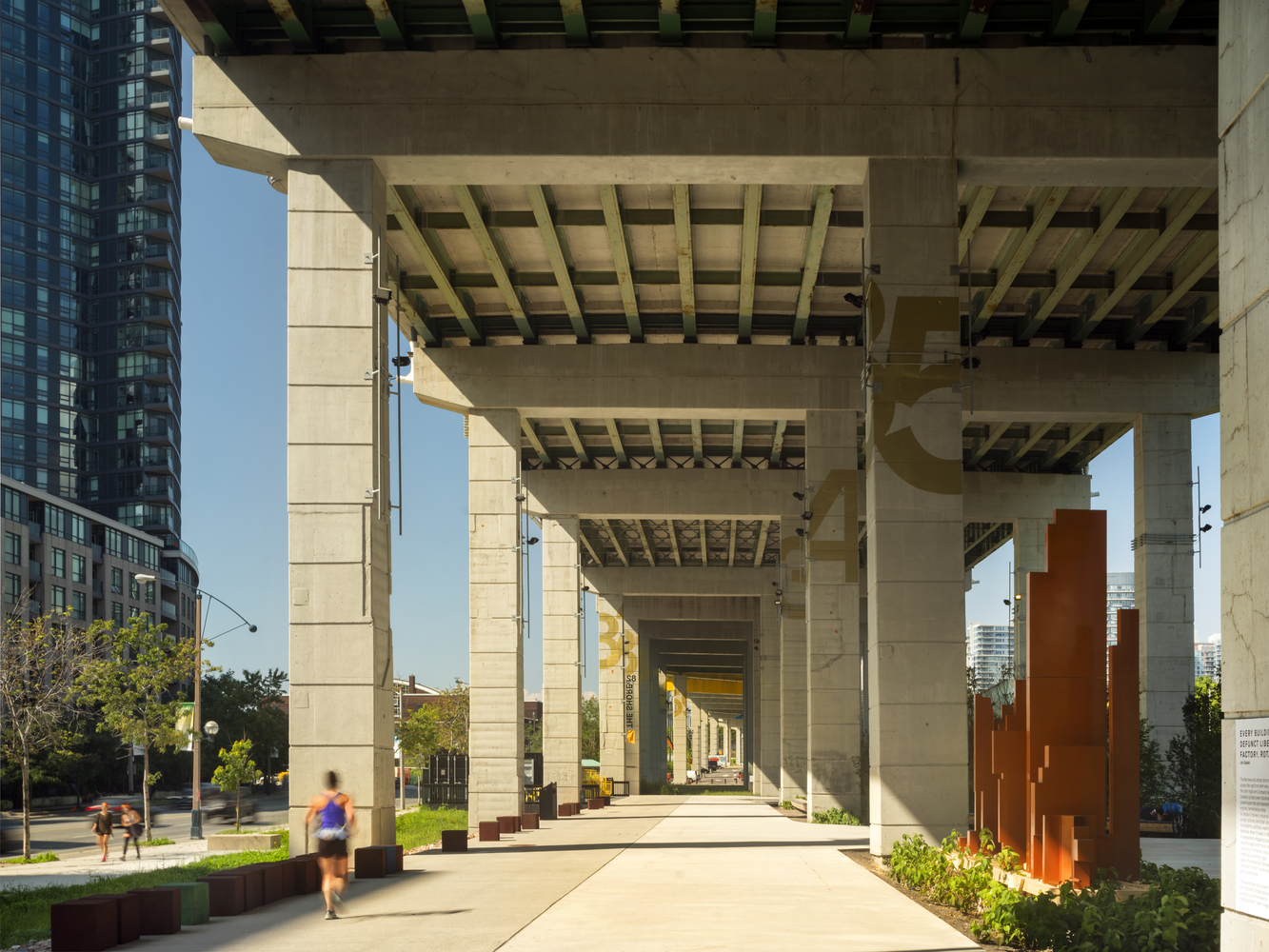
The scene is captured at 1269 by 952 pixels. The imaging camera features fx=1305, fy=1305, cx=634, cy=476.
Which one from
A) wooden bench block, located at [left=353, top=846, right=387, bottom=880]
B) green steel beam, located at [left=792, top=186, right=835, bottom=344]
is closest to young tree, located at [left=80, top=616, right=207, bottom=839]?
green steel beam, located at [left=792, top=186, right=835, bottom=344]

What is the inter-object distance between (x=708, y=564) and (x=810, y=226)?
148 feet

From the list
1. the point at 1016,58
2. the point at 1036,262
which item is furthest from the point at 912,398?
the point at 1036,262

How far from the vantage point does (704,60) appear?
21094 millimetres

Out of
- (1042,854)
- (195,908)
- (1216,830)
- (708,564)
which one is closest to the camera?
(195,908)

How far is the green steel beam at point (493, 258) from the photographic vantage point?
2638 cm

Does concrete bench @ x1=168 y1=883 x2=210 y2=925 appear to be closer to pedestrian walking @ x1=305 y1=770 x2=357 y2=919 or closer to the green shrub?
pedestrian walking @ x1=305 y1=770 x2=357 y2=919

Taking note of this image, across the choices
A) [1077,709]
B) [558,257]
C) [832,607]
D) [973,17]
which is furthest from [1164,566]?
[1077,709]

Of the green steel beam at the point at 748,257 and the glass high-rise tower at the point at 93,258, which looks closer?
the green steel beam at the point at 748,257

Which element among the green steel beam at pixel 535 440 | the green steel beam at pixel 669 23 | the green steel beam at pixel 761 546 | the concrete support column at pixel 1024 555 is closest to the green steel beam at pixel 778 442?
the green steel beam at pixel 535 440

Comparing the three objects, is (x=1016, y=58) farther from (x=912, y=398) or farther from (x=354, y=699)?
(x=354, y=699)

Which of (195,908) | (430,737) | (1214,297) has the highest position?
(1214,297)

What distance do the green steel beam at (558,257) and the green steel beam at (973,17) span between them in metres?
9.08

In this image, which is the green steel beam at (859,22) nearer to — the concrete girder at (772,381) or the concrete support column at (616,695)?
the concrete girder at (772,381)

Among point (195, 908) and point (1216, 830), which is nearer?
point (195, 908)
